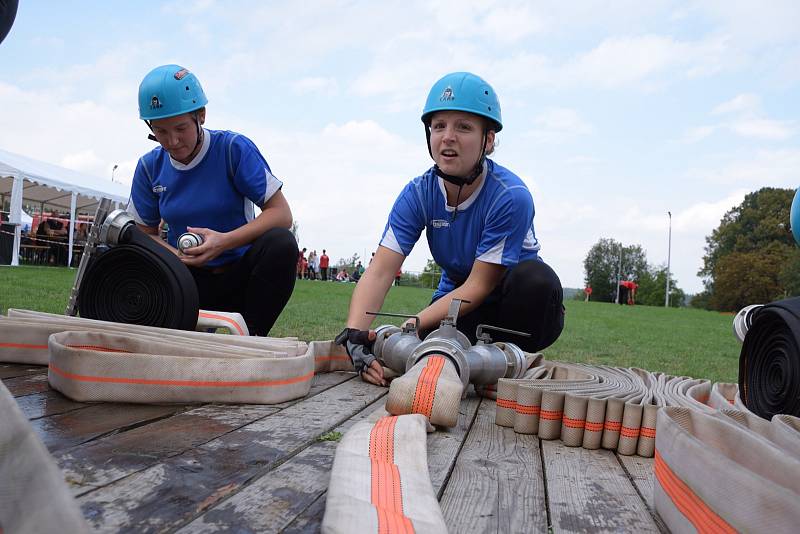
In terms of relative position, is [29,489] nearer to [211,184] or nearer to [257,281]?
[257,281]

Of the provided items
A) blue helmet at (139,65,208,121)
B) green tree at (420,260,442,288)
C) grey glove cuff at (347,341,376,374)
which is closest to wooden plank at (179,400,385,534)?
grey glove cuff at (347,341,376,374)

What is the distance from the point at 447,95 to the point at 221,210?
152cm

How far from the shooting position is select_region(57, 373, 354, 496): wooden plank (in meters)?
1.38

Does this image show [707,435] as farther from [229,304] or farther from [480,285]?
[229,304]

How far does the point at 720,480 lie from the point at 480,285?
2127mm

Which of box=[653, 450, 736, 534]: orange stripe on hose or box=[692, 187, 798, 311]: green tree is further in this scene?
box=[692, 187, 798, 311]: green tree

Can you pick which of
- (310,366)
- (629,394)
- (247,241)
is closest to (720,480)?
(629,394)

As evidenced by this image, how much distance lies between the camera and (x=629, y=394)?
7.75ft

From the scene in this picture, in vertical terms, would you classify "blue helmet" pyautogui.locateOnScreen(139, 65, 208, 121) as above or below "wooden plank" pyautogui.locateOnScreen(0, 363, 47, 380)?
above

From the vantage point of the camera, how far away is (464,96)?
302cm

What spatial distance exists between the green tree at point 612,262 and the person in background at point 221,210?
94.5m

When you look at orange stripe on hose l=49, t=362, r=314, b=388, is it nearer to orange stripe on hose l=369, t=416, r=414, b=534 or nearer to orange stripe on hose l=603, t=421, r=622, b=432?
orange stripe on hose l=369, t=416, r=414, b=534

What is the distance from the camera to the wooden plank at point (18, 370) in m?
2.48

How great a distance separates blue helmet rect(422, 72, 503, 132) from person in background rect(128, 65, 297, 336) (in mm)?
1182
